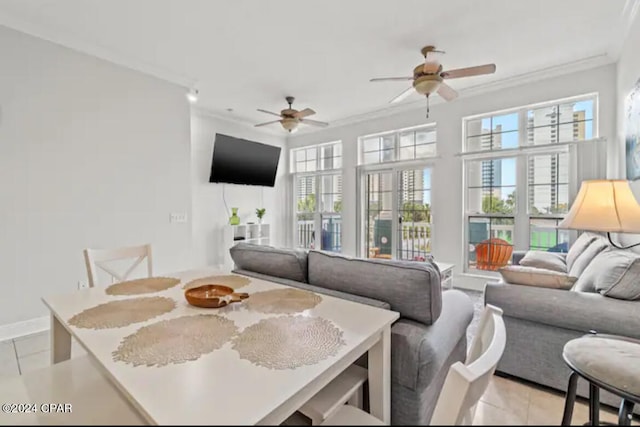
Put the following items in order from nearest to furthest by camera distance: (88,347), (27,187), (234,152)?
(88,347), (27,187), (234,152)

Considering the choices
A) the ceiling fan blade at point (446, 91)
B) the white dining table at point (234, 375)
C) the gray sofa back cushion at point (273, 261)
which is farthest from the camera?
the ceiling fan blade at point (446, 91)

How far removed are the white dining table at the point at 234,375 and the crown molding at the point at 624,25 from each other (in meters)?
3.21

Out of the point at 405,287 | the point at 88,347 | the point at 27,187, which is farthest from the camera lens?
the point at 27,187

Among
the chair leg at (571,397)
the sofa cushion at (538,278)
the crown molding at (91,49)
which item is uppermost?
the crown molding at (91,49)

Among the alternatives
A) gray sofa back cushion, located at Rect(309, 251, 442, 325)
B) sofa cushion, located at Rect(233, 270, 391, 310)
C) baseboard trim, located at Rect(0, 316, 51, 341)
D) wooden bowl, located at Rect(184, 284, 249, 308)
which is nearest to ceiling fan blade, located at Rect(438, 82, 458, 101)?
gray sofa back cushion, located at Rect(309, 251, 442, 325)

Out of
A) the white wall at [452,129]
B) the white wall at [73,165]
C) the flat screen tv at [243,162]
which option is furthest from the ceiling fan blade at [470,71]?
the flat screen tv at [243,162]

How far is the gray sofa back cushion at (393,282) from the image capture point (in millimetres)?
1298

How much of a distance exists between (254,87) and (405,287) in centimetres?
361

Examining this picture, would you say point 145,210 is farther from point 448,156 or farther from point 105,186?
point 448,156

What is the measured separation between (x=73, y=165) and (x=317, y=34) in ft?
8.71

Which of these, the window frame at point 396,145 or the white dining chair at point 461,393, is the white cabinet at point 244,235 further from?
the white dining chair at point 461,393

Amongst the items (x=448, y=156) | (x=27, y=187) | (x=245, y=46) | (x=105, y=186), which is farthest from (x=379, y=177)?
(x=27, y=187)

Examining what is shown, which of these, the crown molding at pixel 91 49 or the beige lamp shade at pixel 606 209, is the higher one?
the crown molding at pixel 91 49

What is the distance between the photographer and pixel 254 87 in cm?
405
